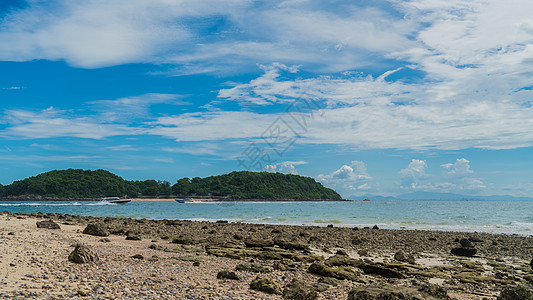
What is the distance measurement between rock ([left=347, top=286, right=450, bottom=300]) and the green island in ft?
535

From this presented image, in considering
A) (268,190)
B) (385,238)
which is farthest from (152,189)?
(385,238)

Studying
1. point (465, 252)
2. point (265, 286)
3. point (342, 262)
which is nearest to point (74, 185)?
point (465, 252)

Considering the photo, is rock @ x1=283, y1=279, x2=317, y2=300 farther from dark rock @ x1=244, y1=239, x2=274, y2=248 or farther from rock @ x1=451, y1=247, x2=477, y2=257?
rock @ x1=451, y1=247, x2=477, y2=257

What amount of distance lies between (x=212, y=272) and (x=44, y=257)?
183 inches

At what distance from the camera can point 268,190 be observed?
18750 centimetres

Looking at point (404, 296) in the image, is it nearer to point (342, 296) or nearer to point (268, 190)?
point (342, 296)

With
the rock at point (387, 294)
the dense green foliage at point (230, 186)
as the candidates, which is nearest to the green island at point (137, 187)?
the dense green foliage at point (230, 186)

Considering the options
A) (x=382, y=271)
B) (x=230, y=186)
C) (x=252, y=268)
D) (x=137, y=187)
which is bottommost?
(x=382, y=271)

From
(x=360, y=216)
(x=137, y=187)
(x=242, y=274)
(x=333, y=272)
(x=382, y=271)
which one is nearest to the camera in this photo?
(x=242, y=274)

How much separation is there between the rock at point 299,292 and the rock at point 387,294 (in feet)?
3.34

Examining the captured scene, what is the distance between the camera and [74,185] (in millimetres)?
154625

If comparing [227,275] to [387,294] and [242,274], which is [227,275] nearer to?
[242,274]

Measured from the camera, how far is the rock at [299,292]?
828cm

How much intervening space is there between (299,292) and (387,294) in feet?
6.60
